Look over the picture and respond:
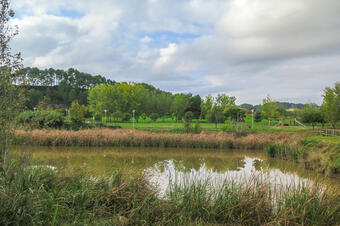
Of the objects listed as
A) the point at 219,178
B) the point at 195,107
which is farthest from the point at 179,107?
the point at 219,178

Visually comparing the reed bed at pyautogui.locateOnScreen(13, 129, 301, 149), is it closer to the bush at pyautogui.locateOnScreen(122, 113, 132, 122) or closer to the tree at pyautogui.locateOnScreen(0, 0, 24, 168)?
the tree at pyautogui.locateOnScreen(0, 0, 24, 168)

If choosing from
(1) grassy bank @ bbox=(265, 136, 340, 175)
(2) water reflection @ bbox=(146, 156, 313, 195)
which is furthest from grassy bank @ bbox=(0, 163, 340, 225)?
(1) grassy bank @ bbox=(265, 136, 340, 175)

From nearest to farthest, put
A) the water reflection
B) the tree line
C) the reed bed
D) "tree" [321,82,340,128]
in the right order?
the water reflection
the reed bed
"tree" [321,82,340,128]
the tree line

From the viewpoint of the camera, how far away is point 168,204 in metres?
5.11

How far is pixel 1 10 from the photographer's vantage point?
4852 mm

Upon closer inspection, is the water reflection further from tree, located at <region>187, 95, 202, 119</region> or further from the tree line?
tree, located at <region>187, 95, 202, 119</region>

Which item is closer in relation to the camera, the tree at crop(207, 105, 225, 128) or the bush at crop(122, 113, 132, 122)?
the tree at crop(207, 105, 225, 128)

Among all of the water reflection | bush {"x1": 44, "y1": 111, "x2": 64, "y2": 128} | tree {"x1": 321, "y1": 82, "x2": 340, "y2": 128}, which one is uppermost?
tree {"x1": 321, "y1": 82, "x2": 340, "y2": 128}

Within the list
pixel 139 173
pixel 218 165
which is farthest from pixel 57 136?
pixel 139 173

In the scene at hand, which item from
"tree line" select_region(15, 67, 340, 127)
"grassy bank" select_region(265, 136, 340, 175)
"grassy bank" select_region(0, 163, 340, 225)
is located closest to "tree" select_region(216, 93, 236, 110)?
"tree line" select_region(15, 67, 340, 127)

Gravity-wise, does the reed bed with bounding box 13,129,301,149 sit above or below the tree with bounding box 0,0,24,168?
below

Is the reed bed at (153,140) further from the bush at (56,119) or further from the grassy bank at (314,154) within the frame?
the bush at (56,119)

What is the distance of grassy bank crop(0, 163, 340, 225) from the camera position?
4.55m

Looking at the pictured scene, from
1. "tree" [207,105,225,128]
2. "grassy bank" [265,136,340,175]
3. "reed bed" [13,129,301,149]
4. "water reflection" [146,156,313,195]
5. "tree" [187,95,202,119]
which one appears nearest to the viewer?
"water reflection" [146,156,313,195]
